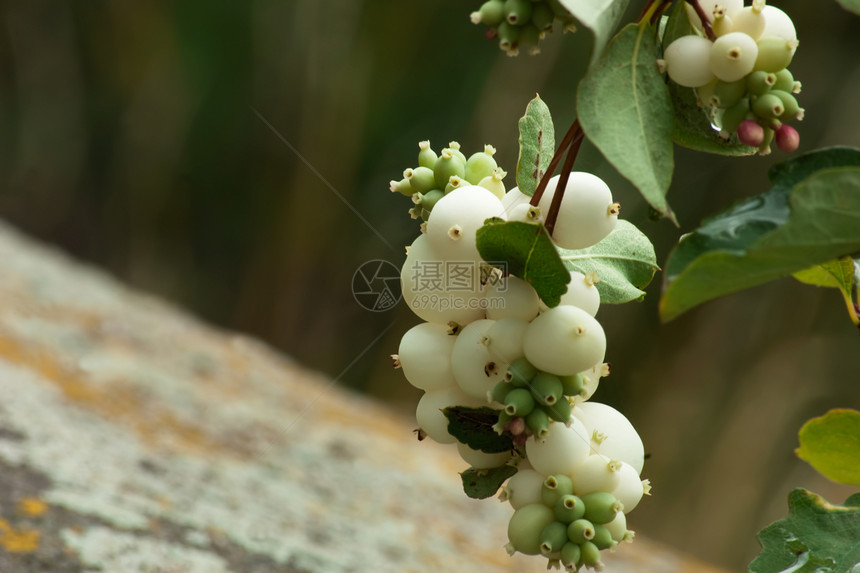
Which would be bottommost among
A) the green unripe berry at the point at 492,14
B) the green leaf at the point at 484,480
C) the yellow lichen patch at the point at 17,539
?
the yellow lichen patch at the point at 17,539

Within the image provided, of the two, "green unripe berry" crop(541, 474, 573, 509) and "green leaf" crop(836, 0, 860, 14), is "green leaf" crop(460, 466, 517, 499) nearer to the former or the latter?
"green unripe berry" crop(541, 474, 573, 509)

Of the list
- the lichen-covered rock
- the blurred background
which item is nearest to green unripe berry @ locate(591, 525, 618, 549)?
the lichen-covered rock

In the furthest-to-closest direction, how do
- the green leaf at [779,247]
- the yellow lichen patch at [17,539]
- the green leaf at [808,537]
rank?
the yellow lichen patch at [17,539]
the green leaf at [808,537]
the green leaf at [779,247]

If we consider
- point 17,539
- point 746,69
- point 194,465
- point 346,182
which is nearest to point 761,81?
point 746,69

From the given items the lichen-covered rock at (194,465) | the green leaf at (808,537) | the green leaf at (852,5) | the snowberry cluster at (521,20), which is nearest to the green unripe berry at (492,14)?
the snowberry cluster at (521,20)

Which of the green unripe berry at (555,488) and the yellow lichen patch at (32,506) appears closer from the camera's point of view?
the green unripe berry at (555,488)

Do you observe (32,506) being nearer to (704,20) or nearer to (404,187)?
(404,187)

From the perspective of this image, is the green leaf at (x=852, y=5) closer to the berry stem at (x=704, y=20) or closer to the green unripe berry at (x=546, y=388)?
the berry stem at (x=704, y=20)
